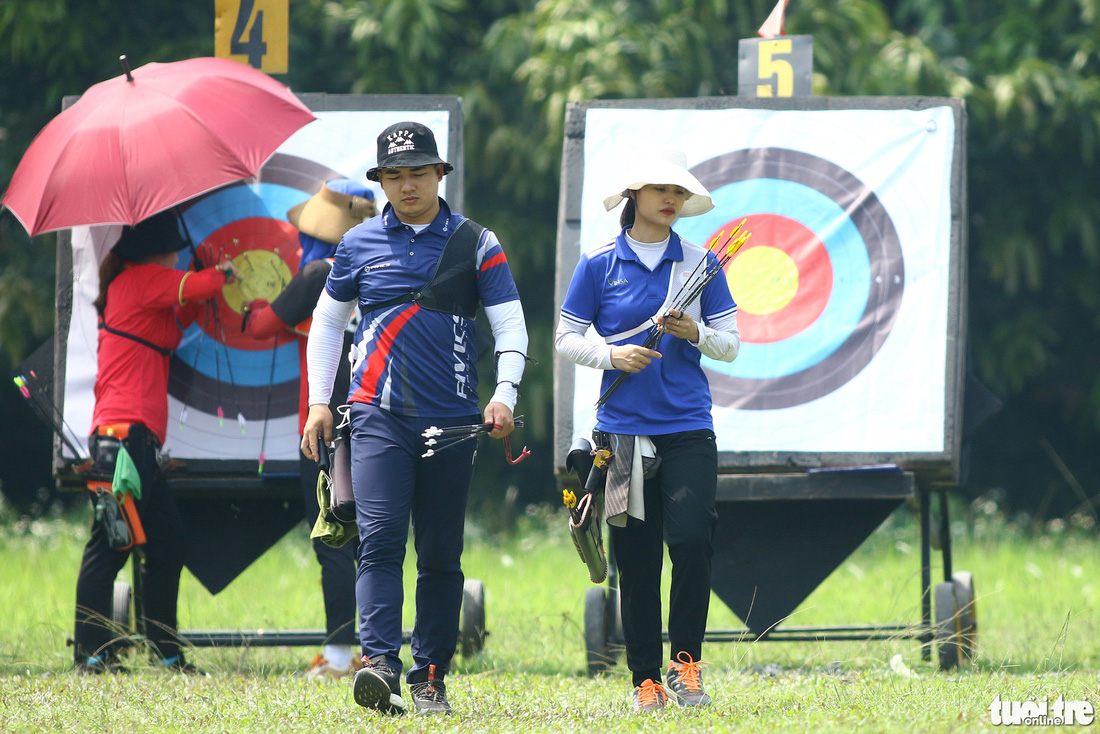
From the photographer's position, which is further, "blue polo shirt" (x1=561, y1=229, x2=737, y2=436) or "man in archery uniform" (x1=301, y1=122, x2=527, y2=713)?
"blue polo shirt" (x1=561, y1=229, x2=737, y2=436)

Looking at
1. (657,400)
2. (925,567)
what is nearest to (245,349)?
(657,400)

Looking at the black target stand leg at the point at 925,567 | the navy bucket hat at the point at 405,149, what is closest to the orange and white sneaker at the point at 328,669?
the navy bucket hat at the point at 405,149

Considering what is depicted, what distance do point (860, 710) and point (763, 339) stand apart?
187cm

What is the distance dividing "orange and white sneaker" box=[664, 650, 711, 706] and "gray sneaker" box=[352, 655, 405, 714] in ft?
2.61

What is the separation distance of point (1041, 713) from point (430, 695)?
166 cm

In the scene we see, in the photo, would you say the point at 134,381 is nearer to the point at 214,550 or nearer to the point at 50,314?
the point at 214,550

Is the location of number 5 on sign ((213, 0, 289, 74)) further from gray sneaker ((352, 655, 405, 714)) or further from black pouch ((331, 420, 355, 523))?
gray sneaker ((352, 655, 405, 714))

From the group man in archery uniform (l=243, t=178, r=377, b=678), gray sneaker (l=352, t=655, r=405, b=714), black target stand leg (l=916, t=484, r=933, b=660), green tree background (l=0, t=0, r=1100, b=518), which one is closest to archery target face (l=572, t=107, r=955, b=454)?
black target stand leg (l=916, t=484, r=933, b=660)

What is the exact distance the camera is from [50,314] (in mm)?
8562

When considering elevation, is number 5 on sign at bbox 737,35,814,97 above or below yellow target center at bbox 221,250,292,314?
above

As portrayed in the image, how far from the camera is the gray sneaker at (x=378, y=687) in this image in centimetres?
369

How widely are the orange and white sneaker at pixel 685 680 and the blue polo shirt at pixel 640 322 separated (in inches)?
26.7

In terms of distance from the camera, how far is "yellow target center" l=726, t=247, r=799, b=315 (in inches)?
208

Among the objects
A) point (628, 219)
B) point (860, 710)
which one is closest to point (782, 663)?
point (860, 710)
